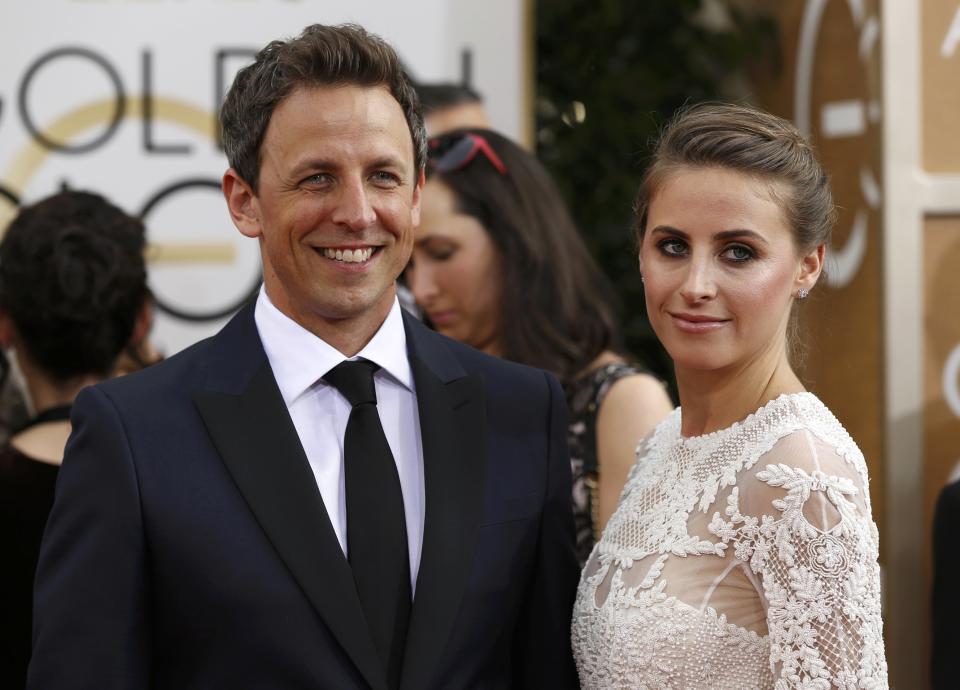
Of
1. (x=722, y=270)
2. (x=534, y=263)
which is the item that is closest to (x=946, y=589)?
(x=534, y=263)

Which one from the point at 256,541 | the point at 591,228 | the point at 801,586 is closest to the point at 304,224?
the point at 256,541

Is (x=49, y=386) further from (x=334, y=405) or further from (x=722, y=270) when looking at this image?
(x=722, y=270)

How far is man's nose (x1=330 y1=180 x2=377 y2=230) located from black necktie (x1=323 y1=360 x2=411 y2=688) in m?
0.20

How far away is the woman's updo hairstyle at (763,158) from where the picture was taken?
6.20 ft

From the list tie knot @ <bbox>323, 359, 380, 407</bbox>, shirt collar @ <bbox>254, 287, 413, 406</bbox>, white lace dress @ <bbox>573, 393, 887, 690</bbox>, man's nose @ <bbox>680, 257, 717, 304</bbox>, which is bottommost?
white lace dress @ <bbox>573, 393, 887, 690</bbox>

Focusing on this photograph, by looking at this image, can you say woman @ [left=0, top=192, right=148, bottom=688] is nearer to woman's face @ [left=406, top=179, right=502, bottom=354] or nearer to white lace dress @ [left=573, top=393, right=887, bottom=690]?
woman's face @ [left=406, top=179, right=502, bottom=354]

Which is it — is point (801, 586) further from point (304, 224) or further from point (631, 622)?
point (304, 224)

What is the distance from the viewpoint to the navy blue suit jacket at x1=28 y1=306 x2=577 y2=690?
5.42ft

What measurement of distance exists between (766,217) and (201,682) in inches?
40.2

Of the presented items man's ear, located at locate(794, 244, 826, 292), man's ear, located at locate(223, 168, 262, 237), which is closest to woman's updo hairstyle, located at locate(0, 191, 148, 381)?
man's ear, located at locate(223, 168, 262, 237)

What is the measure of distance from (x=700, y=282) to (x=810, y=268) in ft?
0.67

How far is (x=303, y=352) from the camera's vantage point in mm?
1831

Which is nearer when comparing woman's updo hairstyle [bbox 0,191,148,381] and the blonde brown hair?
the blonde brown hair

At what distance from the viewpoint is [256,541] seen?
1688mm
